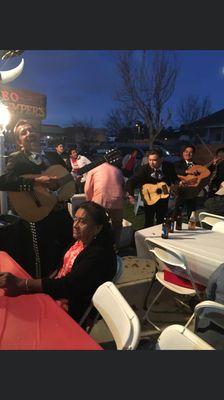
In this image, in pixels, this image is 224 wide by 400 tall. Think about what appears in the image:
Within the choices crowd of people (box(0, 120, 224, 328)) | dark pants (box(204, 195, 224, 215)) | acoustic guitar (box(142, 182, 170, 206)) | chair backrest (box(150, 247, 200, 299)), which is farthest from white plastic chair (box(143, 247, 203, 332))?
dark pants (box(204, 195, 224, 215))

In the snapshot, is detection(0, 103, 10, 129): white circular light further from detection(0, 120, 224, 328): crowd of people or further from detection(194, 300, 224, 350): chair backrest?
detection(194, 300, 224, 350): chair backrest

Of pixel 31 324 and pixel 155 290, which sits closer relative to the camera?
pixel 31 324

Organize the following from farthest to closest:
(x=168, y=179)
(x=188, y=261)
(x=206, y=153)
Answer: (x=206, y=153), (x=168, y=179), (x=188, y=261)

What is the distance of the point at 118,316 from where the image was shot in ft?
5.04

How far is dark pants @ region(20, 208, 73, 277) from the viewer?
9.19 feet

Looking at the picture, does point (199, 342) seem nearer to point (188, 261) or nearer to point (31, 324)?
point (31, 324)

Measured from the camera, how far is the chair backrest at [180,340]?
126 centimetres

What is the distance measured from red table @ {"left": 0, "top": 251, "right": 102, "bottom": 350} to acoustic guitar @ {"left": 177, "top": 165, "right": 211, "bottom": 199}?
139 inches

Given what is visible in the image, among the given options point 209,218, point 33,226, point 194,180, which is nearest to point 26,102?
point 194,180

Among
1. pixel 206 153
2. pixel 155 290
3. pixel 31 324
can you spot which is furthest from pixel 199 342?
pixel 206 153

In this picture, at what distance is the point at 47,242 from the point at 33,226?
0.19 m

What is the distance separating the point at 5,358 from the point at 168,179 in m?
3.44

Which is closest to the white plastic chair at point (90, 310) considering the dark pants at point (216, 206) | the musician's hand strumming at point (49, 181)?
the musician's hand strumming at point (49, 181)

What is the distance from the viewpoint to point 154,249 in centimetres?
282
